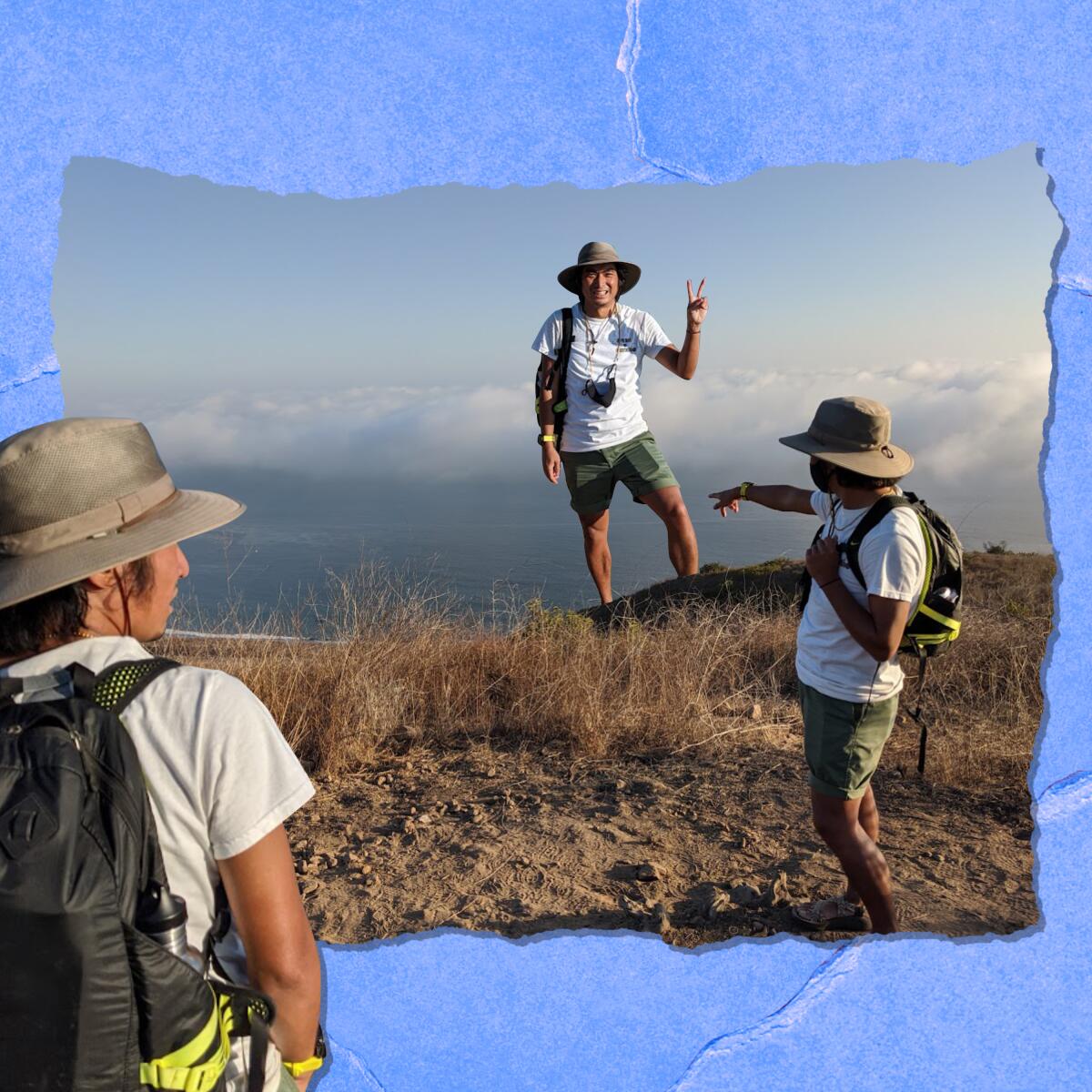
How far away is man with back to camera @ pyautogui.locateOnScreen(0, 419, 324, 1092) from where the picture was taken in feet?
3.74

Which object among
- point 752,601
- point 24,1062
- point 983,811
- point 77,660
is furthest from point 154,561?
point 752,601

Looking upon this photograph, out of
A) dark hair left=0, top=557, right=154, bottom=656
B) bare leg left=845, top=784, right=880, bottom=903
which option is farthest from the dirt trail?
dark hair left=0, top=557, right=154, bottom=656

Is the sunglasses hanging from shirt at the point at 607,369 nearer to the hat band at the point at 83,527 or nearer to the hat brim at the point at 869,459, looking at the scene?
the hat brim at the point at 869,459

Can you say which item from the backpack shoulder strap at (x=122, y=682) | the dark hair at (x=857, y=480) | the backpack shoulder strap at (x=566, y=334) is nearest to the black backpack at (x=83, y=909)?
the backpack shoulder strap at (x=122, y=682)

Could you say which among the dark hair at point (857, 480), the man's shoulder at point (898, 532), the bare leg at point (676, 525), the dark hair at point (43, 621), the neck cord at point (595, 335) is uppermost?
the neck cord at point (595, 335)

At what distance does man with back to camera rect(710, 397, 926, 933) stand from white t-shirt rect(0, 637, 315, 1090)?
1.41 meters

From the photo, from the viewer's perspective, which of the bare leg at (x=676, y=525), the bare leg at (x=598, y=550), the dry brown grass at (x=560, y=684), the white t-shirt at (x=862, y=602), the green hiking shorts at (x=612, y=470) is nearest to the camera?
the white t-shirt at (x=862, y=602)

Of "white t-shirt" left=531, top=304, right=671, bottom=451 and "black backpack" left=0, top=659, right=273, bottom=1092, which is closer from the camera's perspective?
"black backpack" left=0, top=659, right=273, bottom=1092

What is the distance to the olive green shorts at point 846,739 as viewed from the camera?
2.30 meters

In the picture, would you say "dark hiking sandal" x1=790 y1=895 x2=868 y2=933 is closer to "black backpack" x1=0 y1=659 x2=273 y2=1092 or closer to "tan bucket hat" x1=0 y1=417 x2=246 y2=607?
"black backpack" x1=0 y1=659 x2=273 y2=1092

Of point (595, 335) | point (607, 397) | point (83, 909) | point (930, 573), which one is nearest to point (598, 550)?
point (607, 397)

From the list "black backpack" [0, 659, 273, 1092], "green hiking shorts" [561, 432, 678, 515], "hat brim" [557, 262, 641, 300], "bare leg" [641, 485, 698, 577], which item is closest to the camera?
"black backpack" [0, 659, 273, 1092]

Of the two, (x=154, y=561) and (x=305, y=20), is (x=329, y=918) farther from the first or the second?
(x=305, y=20)

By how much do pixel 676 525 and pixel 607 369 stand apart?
945mm
